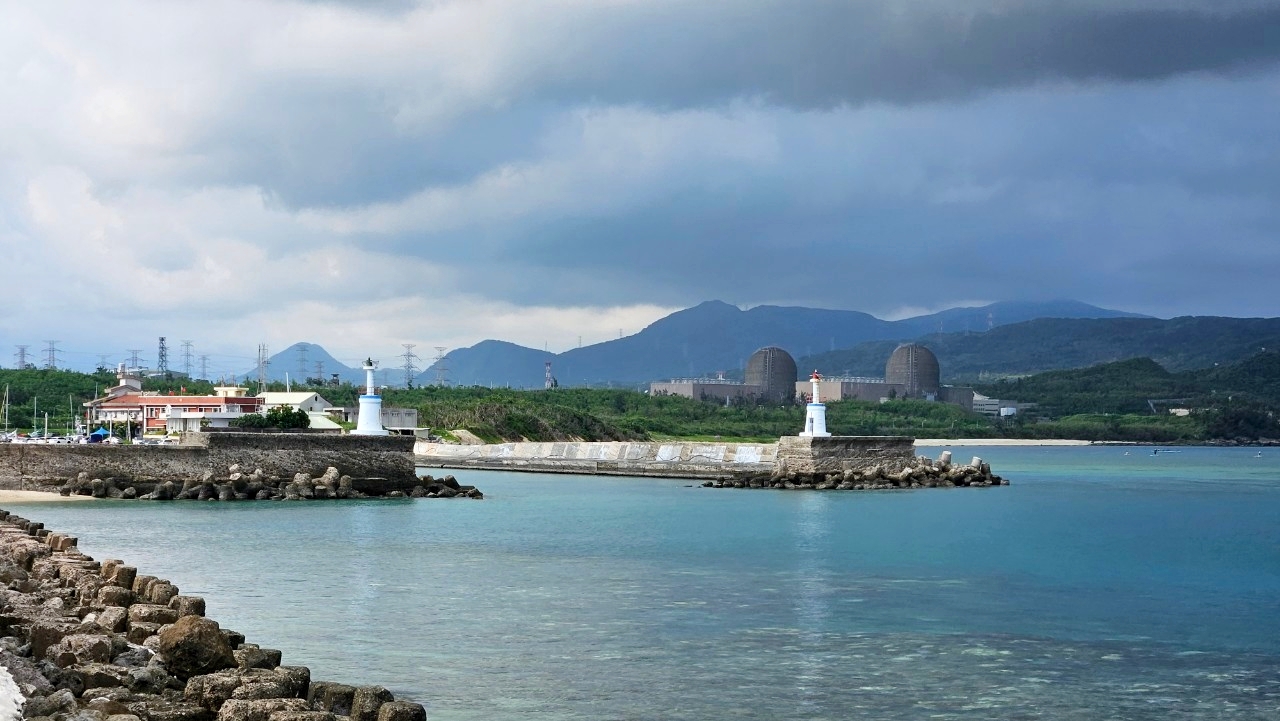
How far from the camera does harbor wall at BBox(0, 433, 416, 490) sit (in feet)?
145

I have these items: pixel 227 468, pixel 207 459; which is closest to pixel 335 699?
pixel 227 468

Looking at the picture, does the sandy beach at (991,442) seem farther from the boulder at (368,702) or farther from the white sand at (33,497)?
the boulder at (368,702)

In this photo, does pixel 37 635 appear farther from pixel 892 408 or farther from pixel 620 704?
pixel 892 408

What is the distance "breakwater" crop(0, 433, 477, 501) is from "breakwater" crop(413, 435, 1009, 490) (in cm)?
1737

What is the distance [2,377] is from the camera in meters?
101

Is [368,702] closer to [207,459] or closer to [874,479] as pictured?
[207,459]

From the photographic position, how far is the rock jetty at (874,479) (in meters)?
58.5

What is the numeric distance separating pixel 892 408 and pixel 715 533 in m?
135

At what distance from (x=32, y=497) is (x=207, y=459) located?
573cm

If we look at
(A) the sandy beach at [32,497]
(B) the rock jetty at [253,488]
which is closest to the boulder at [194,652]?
(A) the sandy beach at [32,497]

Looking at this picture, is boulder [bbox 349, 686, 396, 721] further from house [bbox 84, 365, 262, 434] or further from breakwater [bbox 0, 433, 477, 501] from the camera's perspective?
house [bbox 84, 365, 262, 434]

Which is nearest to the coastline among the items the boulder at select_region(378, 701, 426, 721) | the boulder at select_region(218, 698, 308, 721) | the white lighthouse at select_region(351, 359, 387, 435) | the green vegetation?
the green vegetation

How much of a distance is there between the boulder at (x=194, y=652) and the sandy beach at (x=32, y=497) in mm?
31929

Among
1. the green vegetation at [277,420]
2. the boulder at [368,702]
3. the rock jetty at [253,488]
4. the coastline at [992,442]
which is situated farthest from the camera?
the coastline at [992,442]
